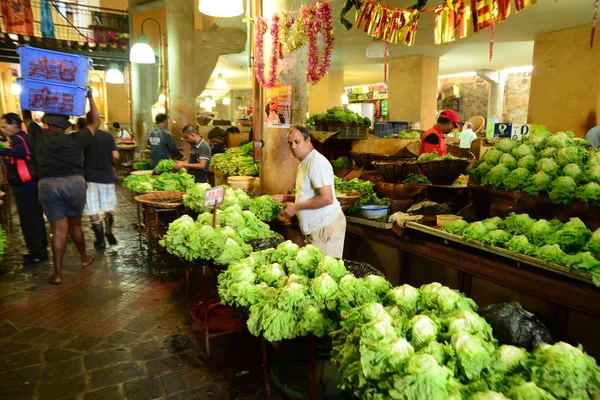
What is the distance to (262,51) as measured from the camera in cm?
611

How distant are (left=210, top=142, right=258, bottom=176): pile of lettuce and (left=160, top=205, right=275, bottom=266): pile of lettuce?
4.43 metres

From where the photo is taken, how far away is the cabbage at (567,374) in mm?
1744

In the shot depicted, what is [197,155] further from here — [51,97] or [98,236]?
[51,97]

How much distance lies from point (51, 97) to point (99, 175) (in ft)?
6.43

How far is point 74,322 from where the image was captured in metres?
5.00

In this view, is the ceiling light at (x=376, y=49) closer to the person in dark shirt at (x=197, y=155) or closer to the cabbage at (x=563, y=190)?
the person in dark shirt at (x=197, y=155)

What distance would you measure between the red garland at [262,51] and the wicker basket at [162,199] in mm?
2371

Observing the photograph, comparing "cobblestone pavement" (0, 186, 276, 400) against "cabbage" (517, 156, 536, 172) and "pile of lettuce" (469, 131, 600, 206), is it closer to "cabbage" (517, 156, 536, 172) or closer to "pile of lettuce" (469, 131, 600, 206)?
"pile of lettuce" (469, 131, 600, 206)

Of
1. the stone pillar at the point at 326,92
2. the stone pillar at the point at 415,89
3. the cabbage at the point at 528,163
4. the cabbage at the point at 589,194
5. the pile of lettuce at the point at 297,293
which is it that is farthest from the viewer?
the stone pillar at the point at 326,92

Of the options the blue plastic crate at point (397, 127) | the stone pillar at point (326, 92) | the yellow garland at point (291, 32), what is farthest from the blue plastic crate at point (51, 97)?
the stone pillar at point (326, 92)

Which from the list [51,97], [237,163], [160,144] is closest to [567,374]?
[51,97]

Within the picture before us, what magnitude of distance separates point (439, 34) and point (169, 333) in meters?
5.03

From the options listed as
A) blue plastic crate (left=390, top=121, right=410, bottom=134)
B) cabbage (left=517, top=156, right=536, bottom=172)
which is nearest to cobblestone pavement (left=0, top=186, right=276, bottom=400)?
cabbage (left=517, top=156, right=536, bottom=172)

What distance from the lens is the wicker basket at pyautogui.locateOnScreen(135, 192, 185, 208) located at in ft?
21.0
